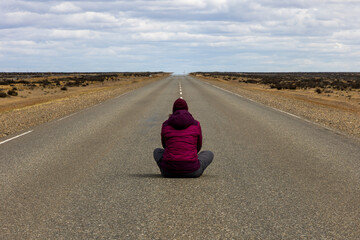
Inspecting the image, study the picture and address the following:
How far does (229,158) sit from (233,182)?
1674 millimetres

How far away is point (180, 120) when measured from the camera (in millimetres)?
5336

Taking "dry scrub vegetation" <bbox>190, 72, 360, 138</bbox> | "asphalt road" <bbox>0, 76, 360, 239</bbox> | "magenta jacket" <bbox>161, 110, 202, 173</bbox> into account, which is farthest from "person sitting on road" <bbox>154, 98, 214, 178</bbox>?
"dry scrub vegetation" <bbox>190, 72, 360, 138</bbox>

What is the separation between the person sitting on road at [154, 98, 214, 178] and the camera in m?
5.38

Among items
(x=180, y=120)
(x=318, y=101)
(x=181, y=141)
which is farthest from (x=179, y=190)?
(x=318, y=101)

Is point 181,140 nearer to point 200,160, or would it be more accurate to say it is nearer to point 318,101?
point 200,160

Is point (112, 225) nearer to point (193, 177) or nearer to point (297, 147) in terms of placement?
point (193, 177)

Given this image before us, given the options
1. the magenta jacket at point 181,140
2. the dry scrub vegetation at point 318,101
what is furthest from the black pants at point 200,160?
the dry scrub vegetation at point 318,101

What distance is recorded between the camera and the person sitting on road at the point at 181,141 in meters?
5.38

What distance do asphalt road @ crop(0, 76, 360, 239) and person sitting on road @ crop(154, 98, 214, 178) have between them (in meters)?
0.29

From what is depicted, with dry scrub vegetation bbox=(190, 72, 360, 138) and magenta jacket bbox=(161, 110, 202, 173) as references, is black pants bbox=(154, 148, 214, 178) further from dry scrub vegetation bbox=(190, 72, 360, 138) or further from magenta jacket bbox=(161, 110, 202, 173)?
dry scrub vegetation bbox=(190, 72, 360, 138)

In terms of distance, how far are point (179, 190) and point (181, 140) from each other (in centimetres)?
77

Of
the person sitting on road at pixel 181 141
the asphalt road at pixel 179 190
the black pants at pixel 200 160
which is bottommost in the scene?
the asphalt road at pixel 179 190

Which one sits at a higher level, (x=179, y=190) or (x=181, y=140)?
(x=181, y=140)

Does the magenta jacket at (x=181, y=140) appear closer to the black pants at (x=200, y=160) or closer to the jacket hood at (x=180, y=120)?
the jacket hood at (x=180, y=120)
